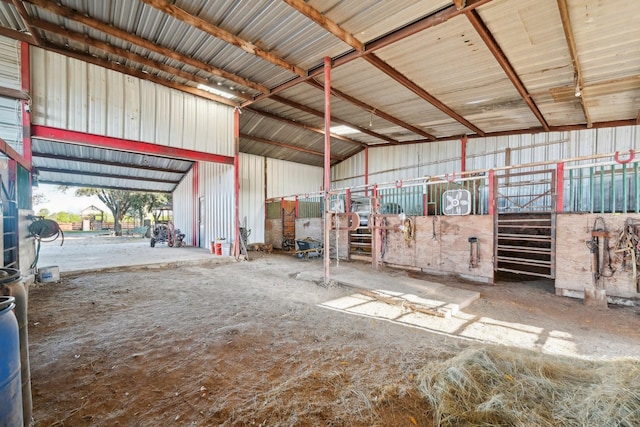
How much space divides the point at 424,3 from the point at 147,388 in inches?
243

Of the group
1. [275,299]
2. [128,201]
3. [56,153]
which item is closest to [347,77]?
[275,299]

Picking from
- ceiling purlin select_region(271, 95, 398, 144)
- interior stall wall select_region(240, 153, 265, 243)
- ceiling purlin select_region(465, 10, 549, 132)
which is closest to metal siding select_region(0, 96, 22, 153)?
ceiling purlin select_region(271, 95, 398, 144)

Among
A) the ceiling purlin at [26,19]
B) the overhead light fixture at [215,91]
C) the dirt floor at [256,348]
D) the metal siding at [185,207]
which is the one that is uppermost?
the overhead light fixture at [215,91]

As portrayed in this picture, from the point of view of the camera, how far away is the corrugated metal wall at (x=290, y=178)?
13656 millimetres

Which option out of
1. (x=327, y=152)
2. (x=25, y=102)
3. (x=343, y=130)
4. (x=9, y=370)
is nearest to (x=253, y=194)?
(x=343, y=130)

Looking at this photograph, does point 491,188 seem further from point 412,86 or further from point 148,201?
point 148,201

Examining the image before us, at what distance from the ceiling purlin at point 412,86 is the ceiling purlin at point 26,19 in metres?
6.27

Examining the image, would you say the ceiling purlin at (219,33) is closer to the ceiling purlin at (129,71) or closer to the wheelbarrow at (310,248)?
the ceiling purlin at (129,71)

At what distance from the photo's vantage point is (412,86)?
6891 mm

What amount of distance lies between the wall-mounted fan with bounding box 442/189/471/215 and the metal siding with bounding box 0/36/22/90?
9550 mm

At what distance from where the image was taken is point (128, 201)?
23.0 metres

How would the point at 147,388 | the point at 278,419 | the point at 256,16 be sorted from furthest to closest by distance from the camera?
the point at 256,16
the point at 147,388
the point at 278,419

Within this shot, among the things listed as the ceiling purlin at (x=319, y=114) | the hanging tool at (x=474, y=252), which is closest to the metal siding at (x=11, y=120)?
the ceiling purlin at (x=319, y=114)

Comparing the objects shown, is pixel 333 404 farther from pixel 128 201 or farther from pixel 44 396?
pixel 128 201
